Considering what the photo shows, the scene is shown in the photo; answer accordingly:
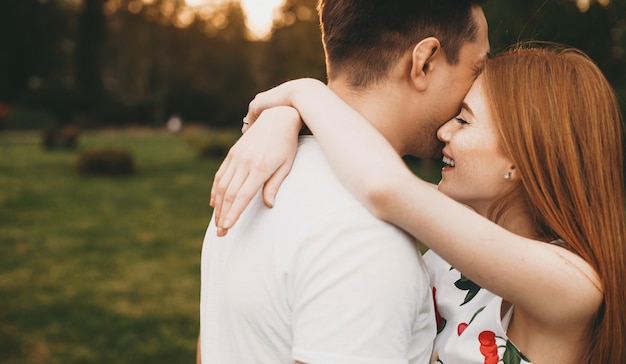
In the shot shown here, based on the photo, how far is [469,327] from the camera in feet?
6.95

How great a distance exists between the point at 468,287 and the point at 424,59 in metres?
0.86

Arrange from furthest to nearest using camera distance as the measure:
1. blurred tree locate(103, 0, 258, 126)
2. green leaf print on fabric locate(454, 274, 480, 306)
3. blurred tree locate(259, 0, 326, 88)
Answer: blurred tree locate(103, 0, 258, 126) → blurred tree locate(259, 0, 326, 88) → green leaf print on fabric locate(454, 274, 480, 306)

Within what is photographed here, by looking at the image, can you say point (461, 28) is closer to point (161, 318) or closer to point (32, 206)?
point (161, 318)

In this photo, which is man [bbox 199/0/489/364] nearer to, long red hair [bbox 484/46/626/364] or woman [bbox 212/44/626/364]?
woman [bbox 212/44/626/364]

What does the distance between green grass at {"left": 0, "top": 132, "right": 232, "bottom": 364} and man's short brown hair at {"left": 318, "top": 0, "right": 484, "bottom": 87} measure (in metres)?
4.52

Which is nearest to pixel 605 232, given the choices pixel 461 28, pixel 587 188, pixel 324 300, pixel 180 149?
pixel 587 188

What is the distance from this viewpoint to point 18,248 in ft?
30.5

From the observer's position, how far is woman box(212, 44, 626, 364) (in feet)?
5.64

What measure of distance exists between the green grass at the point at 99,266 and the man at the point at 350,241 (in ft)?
14.4

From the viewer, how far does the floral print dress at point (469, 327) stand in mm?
2035

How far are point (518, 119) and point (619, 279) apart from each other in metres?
0.58

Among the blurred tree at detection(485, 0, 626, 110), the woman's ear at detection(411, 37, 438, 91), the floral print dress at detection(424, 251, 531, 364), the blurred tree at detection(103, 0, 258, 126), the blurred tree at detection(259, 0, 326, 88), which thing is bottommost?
the blurred tree at detection(103, 0, 258, 126)

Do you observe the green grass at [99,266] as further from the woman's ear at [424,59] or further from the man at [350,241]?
the woman's ear at [424,59]

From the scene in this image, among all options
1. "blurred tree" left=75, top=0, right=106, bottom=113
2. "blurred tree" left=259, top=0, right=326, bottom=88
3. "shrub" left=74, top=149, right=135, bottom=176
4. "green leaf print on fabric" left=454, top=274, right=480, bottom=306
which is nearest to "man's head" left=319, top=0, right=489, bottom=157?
"green leaf print on fabric" left=454, top=274, right=480, bottom=306
